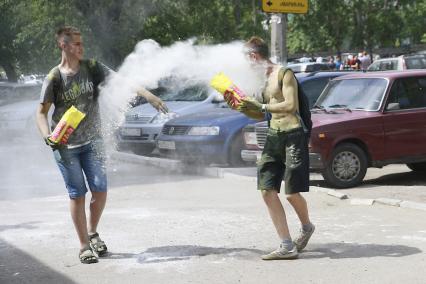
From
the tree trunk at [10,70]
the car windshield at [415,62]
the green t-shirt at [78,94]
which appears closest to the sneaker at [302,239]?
the green t-shirt at [78,94]

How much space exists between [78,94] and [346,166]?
529 cm

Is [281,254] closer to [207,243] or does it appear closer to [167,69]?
[207,243]

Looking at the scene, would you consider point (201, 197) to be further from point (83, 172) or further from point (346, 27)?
point (346, 27)

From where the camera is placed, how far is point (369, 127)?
10.1 metres

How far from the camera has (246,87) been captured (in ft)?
21.6

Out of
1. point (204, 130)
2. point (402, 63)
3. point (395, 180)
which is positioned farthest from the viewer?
point (402, 63)

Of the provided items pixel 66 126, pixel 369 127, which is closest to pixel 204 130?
pixel 369 127

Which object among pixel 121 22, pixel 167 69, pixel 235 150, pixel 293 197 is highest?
pixel 121 22

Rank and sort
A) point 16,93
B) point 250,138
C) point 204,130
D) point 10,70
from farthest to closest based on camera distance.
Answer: point 10,70, point 16,93, point 204,130, point 250,138

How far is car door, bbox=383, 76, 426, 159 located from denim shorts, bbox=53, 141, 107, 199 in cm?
543

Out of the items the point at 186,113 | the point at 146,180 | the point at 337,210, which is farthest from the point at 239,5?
the point at 337,210

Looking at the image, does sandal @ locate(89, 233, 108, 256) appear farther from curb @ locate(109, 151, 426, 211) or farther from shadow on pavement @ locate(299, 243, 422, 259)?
curb @ locate(109, 151, 426, 211)

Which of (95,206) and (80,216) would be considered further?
(95,206)

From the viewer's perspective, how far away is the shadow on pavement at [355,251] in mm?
5941
